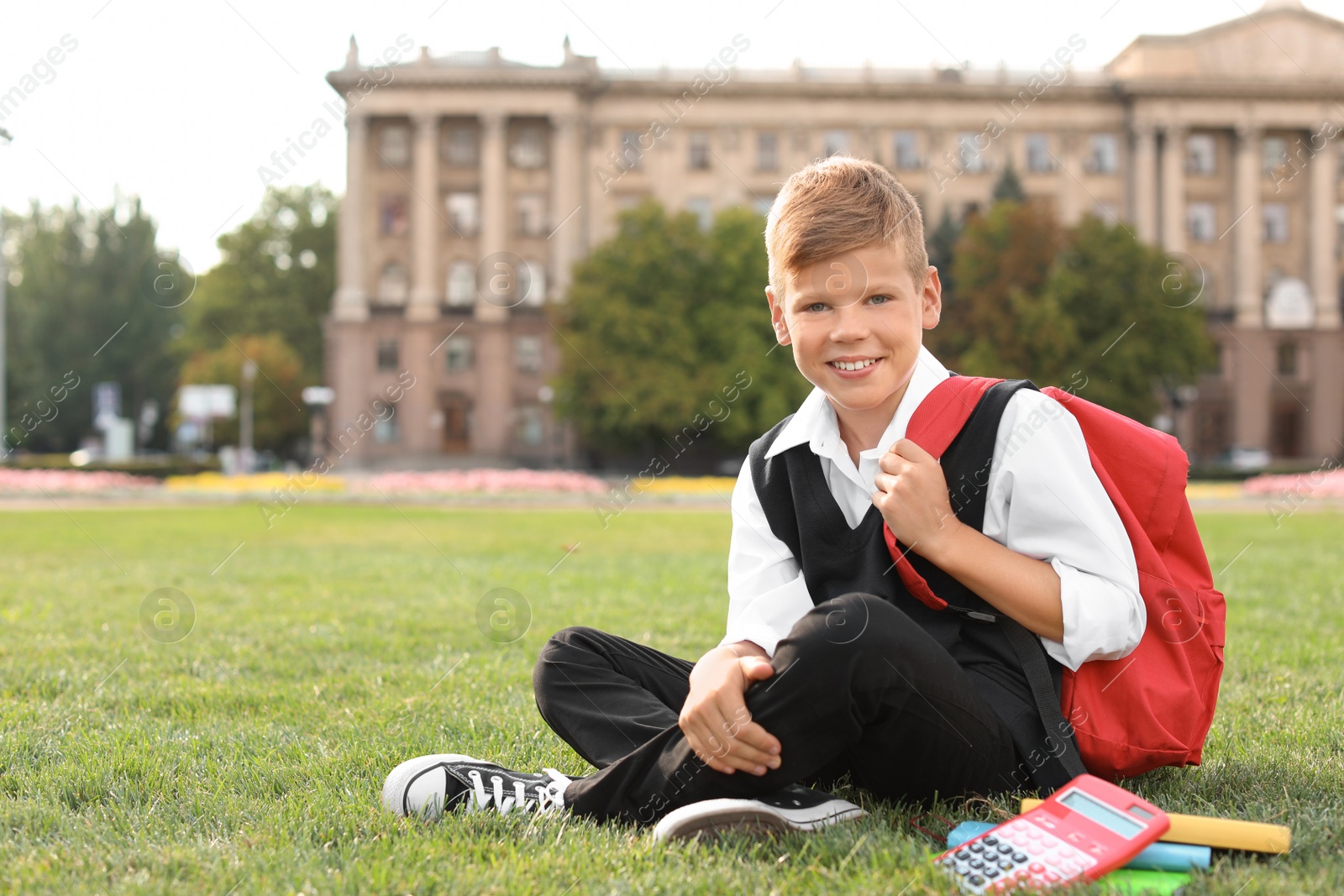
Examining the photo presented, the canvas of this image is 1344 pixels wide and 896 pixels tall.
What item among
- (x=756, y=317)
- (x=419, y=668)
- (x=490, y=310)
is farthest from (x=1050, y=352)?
(x=419, y=668)

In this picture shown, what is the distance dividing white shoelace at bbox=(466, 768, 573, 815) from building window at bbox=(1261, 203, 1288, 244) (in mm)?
62796

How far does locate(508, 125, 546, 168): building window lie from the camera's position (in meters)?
54.3

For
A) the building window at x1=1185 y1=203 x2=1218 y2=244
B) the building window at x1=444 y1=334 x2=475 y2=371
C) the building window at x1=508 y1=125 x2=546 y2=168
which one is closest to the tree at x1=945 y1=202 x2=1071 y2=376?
the building window at x1=1185 y1=203 x2=1218 y2=244

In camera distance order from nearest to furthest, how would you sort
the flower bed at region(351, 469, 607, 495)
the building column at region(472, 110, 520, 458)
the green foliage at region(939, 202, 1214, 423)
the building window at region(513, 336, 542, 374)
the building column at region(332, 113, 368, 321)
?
the flower bed at region(351, 469, 607, 495)
the green foliage at region(939, 202, 1214, 423)
the building column at region(332, 113, 368, 321)
the building column at region(472, 110, 520, 458)
the building window at region(513, 336, 542, 374)

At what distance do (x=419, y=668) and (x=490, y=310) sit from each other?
49976mm

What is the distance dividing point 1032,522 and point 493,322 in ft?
172

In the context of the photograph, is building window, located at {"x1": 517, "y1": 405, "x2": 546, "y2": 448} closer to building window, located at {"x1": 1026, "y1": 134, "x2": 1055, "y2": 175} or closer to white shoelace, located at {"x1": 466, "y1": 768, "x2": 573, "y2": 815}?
building window, located at {"x1": 1026, "y1": 134, "x2": 1055, "y2": 175}

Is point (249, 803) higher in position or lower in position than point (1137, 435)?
lower

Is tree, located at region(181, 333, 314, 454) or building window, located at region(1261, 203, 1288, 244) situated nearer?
building window, located at region(1261, 203, 1288, 244)

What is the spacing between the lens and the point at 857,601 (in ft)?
8.07

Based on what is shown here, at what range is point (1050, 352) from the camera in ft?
122

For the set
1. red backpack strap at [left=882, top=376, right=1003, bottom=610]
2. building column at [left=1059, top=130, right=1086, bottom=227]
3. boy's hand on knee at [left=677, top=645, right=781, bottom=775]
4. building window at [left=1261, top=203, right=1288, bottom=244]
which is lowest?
boy's hand on knee at [left=677, top=645, right=781, bottom=775]

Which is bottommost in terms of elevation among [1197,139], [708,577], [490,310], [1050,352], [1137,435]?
[708,577]

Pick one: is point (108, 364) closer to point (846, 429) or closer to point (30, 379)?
point (30, 379)
